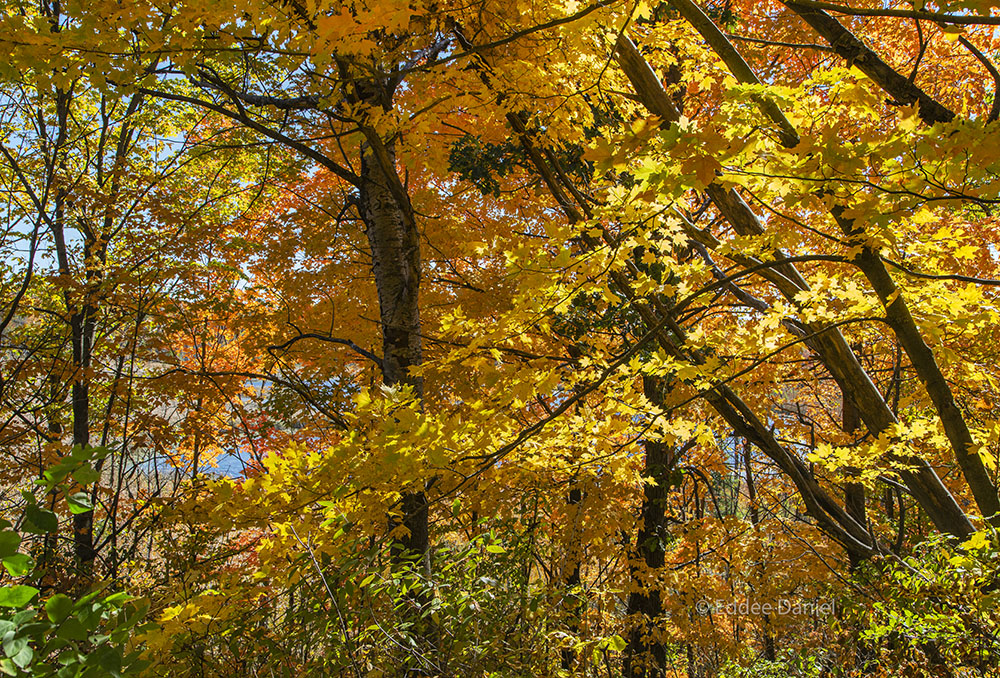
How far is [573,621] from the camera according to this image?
3.03 m

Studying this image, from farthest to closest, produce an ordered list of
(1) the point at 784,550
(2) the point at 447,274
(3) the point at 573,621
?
(1) the point at 784,550 → (2) the point at 447,274 → (3) the point at 573,621

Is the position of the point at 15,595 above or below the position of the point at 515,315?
below

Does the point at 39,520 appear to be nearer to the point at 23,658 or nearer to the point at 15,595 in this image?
the point at 15,595

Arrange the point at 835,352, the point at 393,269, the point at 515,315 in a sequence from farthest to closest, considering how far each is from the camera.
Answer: the point at 393,269 < the point at 835,352 < the point at 515,315

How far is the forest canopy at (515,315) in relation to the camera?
1917mm

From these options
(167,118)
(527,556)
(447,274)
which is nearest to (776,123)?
(527,556)

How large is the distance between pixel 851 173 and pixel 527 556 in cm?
238

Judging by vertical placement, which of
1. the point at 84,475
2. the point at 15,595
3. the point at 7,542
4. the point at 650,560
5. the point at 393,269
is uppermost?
the point at 393,269

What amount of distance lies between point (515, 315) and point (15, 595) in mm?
1681

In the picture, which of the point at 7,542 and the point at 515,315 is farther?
the point at 515,315

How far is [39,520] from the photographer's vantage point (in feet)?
4.22

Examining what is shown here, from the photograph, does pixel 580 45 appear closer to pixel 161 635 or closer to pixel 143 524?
pixel 161 635

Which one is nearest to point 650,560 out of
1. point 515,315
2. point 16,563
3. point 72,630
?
point 515,315

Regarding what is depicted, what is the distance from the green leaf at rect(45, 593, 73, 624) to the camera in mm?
1177
